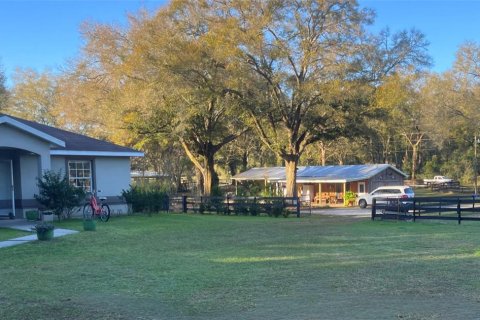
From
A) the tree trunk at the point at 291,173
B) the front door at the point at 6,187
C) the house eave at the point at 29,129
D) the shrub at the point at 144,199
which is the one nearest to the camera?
the house eave at the point at 29,129

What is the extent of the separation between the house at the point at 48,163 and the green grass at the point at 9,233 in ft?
12.3

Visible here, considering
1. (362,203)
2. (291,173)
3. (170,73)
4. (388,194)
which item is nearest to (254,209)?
(291,173)

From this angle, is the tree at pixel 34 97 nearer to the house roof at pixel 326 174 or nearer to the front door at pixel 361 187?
the house roof at pixel 326 174

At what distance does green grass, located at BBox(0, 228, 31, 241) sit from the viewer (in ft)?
47.0

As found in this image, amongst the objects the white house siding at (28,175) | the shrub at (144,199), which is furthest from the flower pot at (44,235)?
the shrub at (144,199)

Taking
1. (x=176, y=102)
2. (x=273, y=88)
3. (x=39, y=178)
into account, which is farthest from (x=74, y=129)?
(x=39, y=178)

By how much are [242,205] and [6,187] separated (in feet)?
41.2

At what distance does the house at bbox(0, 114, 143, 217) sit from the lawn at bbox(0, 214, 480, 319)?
20.0 feet

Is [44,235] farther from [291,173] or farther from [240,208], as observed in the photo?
[291,173]

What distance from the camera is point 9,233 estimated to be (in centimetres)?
1523

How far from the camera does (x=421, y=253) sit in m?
11.6

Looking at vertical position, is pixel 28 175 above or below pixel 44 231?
above

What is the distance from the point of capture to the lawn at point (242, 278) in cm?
657

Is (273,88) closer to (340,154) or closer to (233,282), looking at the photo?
(233,282)
